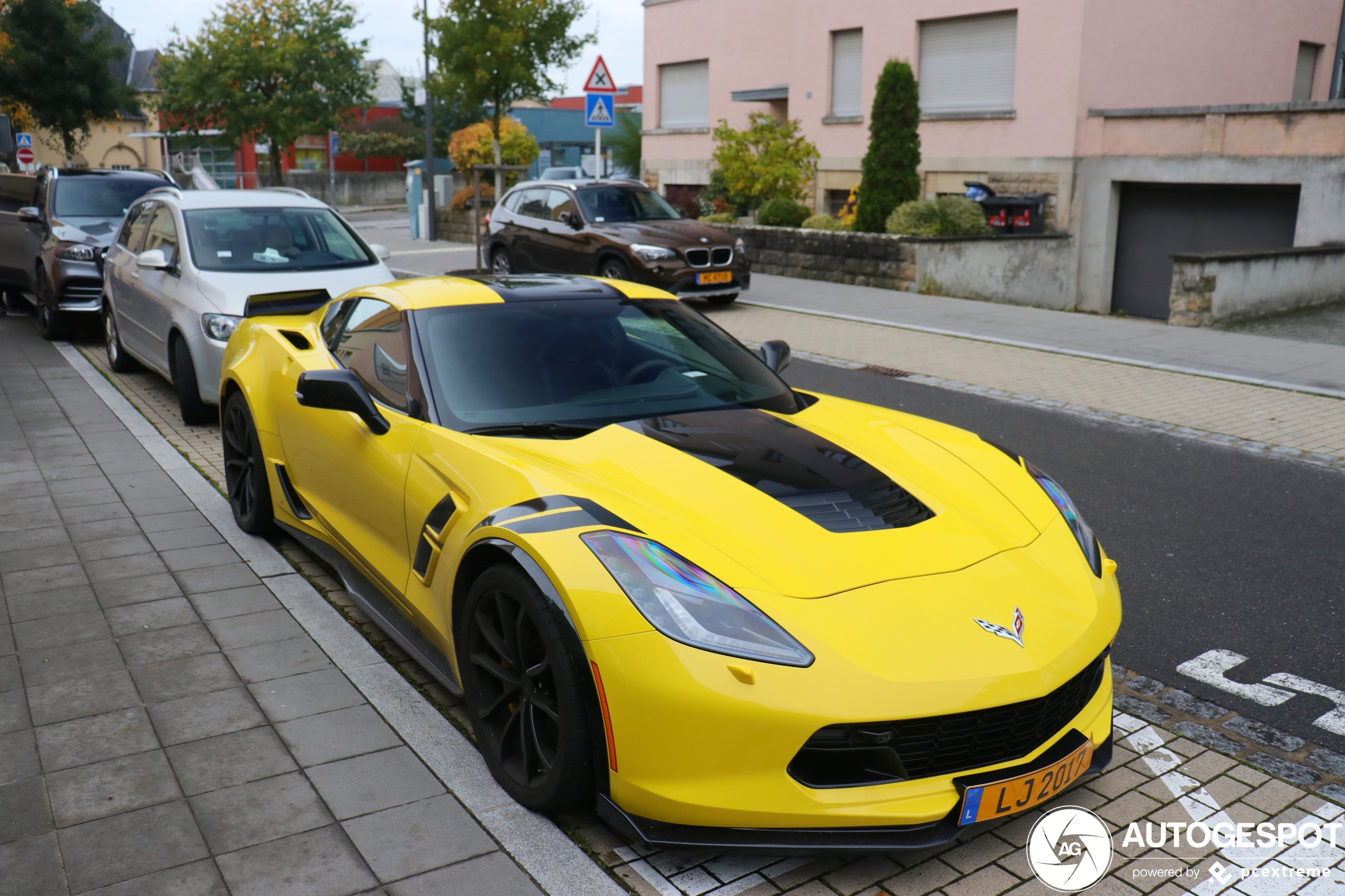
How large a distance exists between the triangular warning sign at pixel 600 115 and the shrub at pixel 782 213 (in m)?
4.06

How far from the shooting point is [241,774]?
3.57 metres

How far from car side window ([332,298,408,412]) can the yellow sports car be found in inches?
0.7

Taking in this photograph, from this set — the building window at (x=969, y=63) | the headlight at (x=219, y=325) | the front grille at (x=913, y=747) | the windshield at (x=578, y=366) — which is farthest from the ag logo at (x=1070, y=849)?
the building window at (x=969, y=63)

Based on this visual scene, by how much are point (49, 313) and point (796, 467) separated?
11257 millimetres

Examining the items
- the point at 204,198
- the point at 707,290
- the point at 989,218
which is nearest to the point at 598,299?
the point at 204,198

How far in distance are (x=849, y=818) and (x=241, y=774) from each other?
1.93 metres

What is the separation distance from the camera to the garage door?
19.2 m

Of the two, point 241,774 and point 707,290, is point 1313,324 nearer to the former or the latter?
point 707,290

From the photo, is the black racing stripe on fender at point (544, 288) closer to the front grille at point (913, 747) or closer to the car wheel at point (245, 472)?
the car wheel at point (245, 472)

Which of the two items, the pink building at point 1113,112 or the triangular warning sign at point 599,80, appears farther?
the pink building at point 1113,112

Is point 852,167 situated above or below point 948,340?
above

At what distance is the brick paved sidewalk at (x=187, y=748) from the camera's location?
3.08 metres

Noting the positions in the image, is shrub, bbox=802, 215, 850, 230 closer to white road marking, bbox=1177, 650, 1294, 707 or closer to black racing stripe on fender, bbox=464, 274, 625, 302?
black racing stripe on fender, bbox=464, 274, 625, 302

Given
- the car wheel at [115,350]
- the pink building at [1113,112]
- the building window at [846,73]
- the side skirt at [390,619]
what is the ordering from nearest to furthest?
the side skirt at [390,619] → the car wheel at [115,350] → the pink building at [1113,112] → the building window at [846,73]
